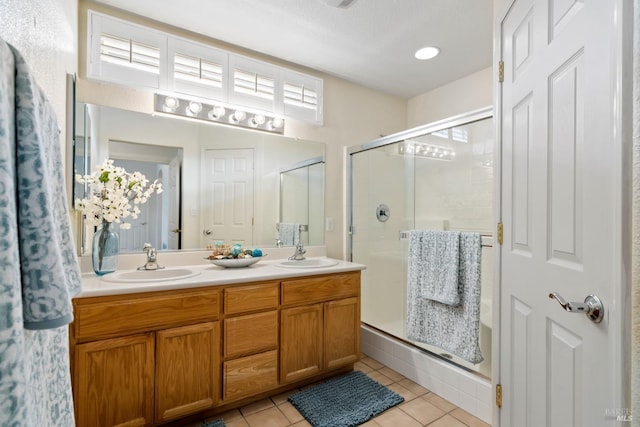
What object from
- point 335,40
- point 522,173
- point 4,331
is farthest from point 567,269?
point 335,40

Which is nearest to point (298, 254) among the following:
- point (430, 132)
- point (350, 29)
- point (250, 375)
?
point (250, 375)

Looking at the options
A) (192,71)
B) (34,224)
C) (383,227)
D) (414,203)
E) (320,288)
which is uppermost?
(192,71)

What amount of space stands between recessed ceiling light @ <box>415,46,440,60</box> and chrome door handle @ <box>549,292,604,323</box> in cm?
208

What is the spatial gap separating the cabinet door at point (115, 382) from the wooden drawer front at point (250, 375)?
40 cm

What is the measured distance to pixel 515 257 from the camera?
1.30m

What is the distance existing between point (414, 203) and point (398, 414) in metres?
1.49

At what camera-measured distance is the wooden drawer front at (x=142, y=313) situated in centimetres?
144

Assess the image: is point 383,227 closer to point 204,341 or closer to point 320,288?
point 320,288

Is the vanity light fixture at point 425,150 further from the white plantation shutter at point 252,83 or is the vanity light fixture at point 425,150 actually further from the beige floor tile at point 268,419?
the beige floor tile at point 268,419

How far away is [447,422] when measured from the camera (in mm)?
1784

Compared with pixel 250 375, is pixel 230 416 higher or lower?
lower

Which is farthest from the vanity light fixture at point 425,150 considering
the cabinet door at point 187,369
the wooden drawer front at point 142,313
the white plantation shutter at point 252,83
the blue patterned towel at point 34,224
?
the blue patterned towel at point 34,224

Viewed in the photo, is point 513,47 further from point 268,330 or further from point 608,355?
point 268,330

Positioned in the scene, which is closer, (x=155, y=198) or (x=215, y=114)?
(x=155, y=198)
